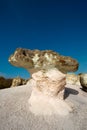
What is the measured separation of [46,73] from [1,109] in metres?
2.55

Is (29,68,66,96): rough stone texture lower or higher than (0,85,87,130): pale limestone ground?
higher

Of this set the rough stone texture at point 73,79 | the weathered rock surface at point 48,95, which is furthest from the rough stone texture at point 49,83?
the rough stone texture at point 73,79

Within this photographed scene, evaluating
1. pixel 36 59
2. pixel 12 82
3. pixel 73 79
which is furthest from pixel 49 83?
pixel 12 82

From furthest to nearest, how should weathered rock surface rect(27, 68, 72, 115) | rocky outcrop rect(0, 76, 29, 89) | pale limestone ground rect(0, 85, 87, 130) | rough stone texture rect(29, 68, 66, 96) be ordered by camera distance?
rocky outcrop rect(0, 76, 29, 89)
rough stone texture rect(29, 68, 66, 96)
weathered rock surface rect(27, 68, 72, 115)
pale limestone ground rect(0, 85, 87, 130)

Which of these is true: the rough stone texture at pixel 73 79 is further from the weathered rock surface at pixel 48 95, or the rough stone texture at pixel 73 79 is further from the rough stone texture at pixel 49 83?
the rough stone texture at pixel 49 83

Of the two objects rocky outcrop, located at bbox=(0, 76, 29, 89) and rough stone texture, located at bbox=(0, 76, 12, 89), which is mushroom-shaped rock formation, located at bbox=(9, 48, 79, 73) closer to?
rocky outcrop, located at bbox=(0, 76, 29, 89)

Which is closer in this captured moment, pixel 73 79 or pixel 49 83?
pixel 49 83

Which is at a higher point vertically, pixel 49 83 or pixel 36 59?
pixel 36 59

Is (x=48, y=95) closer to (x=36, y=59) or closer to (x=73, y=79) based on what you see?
(x=36, y=59)

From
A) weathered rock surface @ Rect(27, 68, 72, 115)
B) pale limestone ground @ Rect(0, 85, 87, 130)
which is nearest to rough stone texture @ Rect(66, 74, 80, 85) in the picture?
weathered rock surface @ Rect(27, 68, 72, 115)

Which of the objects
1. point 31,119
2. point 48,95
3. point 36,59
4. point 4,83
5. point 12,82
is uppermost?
point 36,59

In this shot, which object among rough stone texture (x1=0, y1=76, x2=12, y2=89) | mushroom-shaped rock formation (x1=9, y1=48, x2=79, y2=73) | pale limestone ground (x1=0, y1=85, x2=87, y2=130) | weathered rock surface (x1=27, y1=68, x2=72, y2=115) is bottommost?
pale limestone ground (x1=0, y1=85, x2=87, y2=130)

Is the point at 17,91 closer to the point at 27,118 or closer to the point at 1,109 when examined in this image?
the point at 1,109

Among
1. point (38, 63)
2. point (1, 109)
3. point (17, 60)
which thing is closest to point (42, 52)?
point (38, 63)
